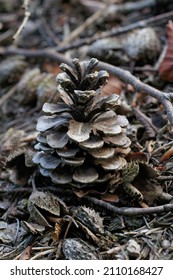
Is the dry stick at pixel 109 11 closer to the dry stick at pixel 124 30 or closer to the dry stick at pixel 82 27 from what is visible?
the dry stick at pixel 82 27

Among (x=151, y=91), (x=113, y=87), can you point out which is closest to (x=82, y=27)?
(x=113, y=87)

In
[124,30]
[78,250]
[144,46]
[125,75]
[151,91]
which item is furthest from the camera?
[124,30]

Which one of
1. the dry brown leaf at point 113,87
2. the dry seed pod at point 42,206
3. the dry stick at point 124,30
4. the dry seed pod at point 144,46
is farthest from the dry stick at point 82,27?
the dry seed pod at point 42,206

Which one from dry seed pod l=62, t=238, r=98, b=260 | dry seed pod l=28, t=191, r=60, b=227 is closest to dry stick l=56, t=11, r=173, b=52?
dry seed pod l=28, t=191, r=60, b=227

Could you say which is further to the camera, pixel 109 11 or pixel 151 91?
pixel 109 11

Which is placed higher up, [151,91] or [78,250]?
[151,91]

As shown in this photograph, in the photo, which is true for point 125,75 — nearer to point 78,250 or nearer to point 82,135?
point 82,135
